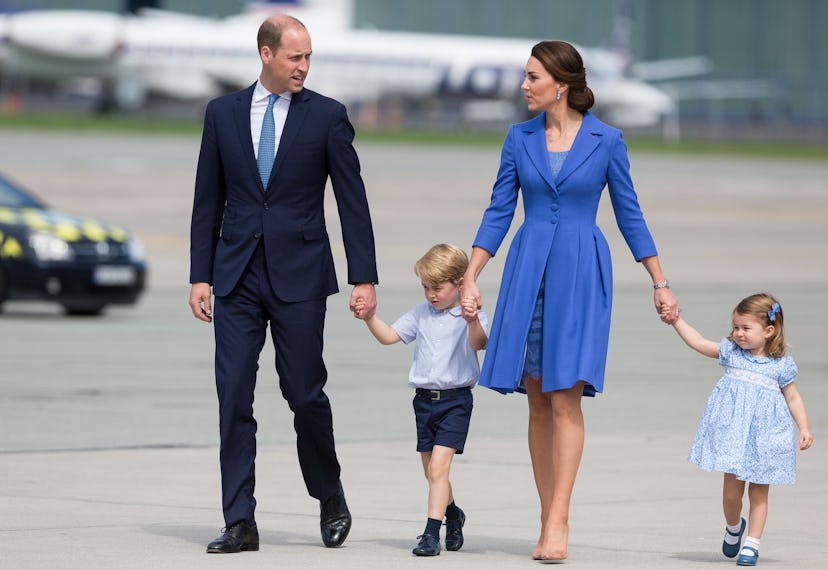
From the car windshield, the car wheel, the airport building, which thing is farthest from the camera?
the airport building

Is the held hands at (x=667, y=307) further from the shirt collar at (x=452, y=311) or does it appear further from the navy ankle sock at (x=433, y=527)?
the navy ankle sock at (x=433, y=527)

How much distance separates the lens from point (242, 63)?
7800 cm

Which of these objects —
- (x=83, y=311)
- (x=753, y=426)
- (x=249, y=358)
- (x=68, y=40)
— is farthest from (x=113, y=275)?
(x=68, y=40)

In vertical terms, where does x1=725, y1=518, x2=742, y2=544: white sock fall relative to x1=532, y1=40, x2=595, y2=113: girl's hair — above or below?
below

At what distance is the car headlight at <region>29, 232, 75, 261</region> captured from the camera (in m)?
17.2

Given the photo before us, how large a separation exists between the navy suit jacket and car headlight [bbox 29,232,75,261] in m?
10.9

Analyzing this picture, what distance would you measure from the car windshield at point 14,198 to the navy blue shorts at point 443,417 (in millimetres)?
12138

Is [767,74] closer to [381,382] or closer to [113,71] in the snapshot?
[113,71]

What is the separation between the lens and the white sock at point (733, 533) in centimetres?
642

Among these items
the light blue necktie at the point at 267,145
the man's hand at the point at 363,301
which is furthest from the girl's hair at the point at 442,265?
the light blue necktie at the point at 267,145

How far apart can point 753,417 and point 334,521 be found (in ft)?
5.24

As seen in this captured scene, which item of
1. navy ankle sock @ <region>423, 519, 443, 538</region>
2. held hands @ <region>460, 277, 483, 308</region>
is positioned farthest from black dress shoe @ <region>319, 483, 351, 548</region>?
held hands @ <region>460, 277, 483, 308</region>

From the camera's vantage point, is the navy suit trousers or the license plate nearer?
the navy suit trousers

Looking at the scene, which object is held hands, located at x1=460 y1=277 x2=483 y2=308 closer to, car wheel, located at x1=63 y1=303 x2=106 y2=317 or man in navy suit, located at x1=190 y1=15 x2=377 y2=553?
man in navy suit, located at x1=190 y1=15 x2=377 y2=553
